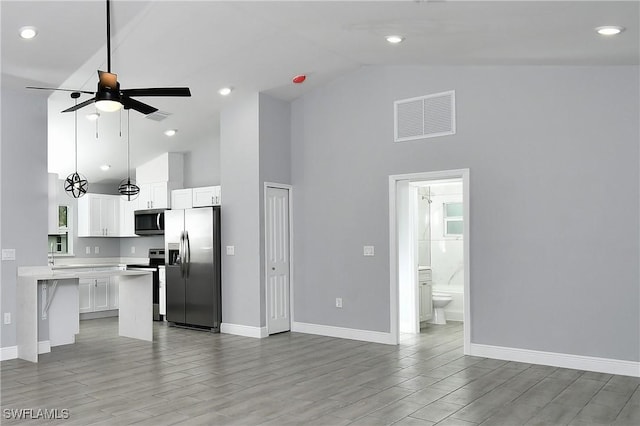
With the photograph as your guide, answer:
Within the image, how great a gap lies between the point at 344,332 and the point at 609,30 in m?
4.39

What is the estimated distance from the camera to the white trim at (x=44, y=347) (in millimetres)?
6020

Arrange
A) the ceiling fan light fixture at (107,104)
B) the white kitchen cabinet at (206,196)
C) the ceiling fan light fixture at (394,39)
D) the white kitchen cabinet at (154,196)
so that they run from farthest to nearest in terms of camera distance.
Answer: the white kitchen cabinet at (154,196)
the white kitchen cabinet at (206,196)
the ceiling fan light fixture at (394,39)
the ceiling fan light fixture at (107,104)

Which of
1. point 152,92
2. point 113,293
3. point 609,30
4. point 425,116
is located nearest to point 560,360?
point 425,116

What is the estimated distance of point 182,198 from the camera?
866 cm

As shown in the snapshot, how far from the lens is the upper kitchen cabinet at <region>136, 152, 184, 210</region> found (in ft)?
29.2

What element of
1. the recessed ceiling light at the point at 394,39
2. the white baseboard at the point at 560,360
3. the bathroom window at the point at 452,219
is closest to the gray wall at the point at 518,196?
the white baseboard at the point at 560,360

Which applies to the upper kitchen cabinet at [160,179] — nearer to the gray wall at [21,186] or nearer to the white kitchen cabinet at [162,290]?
the white kitchen cabinet at [162,290]

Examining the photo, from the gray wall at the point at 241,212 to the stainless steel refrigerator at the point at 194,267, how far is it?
5.1 inches

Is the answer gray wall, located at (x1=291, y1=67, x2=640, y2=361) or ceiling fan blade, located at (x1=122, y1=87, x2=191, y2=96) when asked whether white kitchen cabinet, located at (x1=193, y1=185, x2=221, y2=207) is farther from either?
ceiling fan blade, located at (x1=122, y1=87, x2=191, y2=96)

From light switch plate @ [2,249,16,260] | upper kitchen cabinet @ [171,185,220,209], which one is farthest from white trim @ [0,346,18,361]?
upper kitchen cabinet @ [171,185,220,209]

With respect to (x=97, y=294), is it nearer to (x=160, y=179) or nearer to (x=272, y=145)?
(x=160, y=179)

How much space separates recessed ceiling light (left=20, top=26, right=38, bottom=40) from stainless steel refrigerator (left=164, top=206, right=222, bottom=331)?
3.26m

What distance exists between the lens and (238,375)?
5062mm

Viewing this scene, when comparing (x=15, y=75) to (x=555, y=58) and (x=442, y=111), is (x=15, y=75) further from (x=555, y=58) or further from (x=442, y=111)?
(x=555, y=58)
